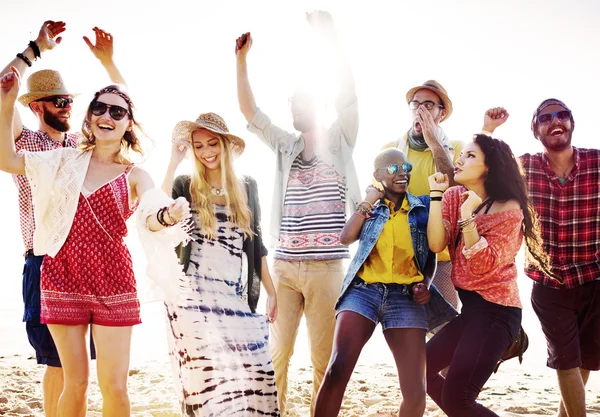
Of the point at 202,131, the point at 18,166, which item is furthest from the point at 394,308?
the point at 18,166

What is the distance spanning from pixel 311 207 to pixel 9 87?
7.29 feet

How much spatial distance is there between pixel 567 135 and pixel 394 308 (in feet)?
7.06

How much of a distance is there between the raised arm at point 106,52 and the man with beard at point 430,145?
2.25 meters

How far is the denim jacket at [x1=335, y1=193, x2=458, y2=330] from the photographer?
3672 mm

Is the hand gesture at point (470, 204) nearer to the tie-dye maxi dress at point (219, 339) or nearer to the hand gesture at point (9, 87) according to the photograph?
the tie-dye maxi dress at point (219, 339)

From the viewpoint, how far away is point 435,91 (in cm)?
477

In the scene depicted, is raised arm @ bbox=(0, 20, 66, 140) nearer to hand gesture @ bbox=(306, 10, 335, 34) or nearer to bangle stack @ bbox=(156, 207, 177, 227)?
bangle stack @ bbox=(156, 207, 177, 227)

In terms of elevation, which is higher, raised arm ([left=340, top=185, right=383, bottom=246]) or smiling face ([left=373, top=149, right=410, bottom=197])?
smiling face ([left=373, top=149, right=410, bottom=197])

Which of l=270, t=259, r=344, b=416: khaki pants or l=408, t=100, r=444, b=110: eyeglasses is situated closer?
l=270, t=259, r=344, b=416: khaki pants

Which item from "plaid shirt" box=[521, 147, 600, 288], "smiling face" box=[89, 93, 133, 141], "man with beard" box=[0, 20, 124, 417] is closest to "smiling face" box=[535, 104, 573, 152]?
"plaid shirt" box=[521, 147, 600, 288]

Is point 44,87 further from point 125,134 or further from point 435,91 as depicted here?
point 435,91

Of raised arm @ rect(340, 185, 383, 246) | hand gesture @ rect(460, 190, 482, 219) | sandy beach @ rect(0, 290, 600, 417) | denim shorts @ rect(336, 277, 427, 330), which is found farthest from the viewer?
sandy beach @ rect(0, 290, 600, 417)

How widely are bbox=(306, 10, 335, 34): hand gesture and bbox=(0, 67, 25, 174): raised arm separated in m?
A: 2.26

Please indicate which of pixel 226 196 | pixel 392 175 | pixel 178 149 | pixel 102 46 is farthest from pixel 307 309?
pixel 102 46
